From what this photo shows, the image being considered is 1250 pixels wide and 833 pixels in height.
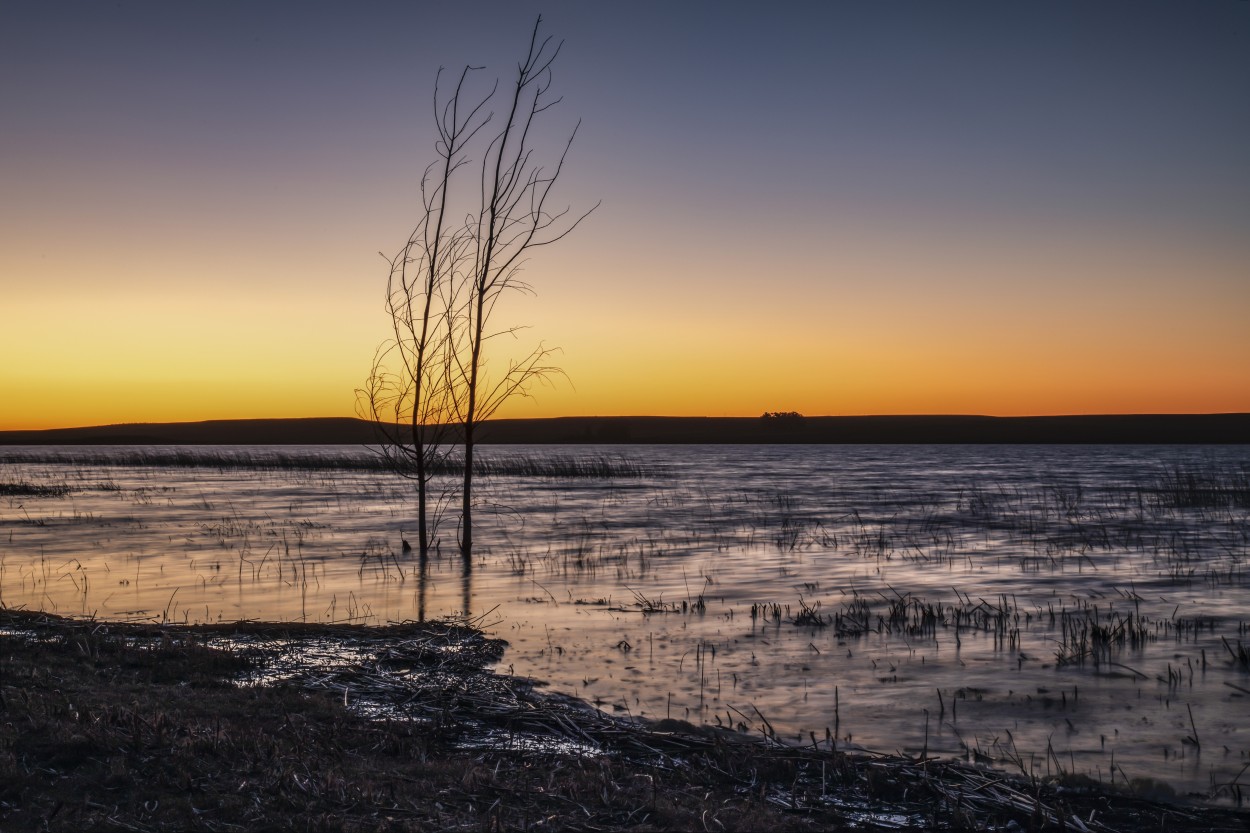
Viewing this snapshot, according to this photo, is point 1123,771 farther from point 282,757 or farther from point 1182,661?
point 282,757

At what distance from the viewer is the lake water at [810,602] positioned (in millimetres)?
7555

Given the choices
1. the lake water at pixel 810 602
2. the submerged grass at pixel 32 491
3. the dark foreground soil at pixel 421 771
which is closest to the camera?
the dark foreground soil at pixel 421 771

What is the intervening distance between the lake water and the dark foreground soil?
1011 millimetres

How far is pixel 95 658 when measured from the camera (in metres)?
8.05

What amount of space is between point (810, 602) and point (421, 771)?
29.5 ft

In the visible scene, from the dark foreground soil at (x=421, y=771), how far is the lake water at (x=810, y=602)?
1.01 meters

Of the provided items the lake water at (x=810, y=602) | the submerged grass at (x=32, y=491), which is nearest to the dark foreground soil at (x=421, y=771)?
the lake water at (x=810, y=602)

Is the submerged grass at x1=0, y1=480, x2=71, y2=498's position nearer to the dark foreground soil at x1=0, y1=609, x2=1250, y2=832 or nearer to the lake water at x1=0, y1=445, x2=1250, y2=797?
the lake water at x1=0, y1=445, x2=1250, y2=797

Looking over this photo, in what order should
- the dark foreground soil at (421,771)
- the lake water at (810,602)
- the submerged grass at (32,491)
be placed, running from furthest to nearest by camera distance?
the submerged grass at (32,491)
the lake water at (810,602)
the dark foreground soil at (421,771)

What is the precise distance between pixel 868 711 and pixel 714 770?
2.59m

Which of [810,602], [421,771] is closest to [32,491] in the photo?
[810,602]

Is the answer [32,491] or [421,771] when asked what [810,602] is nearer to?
[421,771]

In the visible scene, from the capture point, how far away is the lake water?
755 centimetres

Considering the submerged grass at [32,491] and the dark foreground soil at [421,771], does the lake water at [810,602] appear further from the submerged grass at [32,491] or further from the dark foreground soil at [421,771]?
the submerged grass at [32,491]
